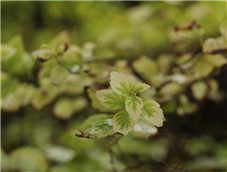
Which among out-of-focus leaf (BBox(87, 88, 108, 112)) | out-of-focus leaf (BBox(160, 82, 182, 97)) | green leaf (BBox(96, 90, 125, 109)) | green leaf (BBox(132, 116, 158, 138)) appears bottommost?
out-of-focus leaf (BBox(160, 82, 182, 97))

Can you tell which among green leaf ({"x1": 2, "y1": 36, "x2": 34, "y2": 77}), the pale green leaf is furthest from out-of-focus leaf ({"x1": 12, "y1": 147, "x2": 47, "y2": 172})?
the pale green leaf

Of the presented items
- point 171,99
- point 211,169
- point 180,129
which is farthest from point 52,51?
point 180,129

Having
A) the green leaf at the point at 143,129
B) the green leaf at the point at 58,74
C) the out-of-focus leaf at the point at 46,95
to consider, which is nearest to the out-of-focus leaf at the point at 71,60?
the green leaf at the point at 58,74

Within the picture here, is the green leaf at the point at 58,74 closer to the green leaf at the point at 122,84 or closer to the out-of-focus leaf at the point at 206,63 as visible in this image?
the green leaf at the point at 122,84

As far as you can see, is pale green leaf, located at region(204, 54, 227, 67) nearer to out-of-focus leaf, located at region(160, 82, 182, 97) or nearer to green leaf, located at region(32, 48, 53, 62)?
out-of-focus leaf, located at region(160, 82, 182, 97)

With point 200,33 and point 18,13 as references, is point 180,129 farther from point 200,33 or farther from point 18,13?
point 18,13

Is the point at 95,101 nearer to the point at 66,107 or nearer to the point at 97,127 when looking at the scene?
the point at 97,127
